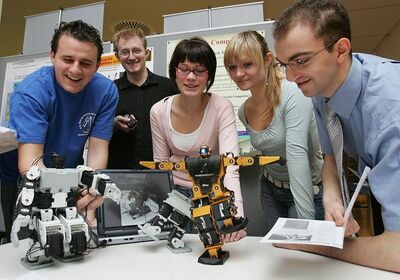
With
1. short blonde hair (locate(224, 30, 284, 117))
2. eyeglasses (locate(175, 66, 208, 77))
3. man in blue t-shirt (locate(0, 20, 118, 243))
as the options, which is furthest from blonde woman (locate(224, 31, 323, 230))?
man in blue t-shirt (locate(0, 20, 118, 243))

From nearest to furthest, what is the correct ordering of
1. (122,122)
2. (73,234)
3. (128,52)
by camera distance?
1. (73,234)
2. (122,122)
3. (128,52)

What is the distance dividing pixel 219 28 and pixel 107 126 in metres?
1.24

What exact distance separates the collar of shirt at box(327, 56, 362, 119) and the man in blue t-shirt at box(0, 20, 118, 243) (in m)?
0.76

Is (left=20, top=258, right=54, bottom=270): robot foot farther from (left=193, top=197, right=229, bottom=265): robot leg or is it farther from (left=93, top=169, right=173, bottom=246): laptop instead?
(left=193, top=197, right=229, bottom=265): robot leg

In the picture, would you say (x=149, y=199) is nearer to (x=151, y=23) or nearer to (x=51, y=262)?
(x=51, y=262)

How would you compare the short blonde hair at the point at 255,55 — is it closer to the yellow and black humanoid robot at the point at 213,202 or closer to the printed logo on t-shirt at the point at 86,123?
the yellow and black humanoid robot at the point at 213,202

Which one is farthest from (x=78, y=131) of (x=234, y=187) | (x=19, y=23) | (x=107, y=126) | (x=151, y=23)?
(x=19, y=23)

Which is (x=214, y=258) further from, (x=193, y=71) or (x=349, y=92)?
(x=193, y=71)

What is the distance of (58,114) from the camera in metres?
1.16

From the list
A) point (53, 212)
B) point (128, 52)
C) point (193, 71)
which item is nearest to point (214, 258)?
point (53, 212)

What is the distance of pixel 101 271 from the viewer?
76 centimetres

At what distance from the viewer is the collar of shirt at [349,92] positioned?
Result: 78cm

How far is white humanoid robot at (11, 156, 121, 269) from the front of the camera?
77 centimetres

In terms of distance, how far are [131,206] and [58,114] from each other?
0.46 metres
